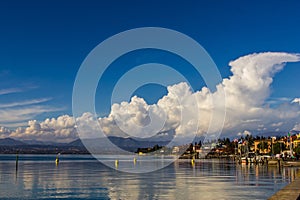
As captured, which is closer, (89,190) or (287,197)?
(287,197)

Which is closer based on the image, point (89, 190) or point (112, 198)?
point (112, 198)

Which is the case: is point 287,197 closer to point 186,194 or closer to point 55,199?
point 186,194

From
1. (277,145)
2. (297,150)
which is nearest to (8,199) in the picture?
(297,150)

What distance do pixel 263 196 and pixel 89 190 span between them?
1426cm

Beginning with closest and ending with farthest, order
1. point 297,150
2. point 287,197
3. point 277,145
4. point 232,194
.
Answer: point 287,197
point 232,194
point 297,150
point 277,145

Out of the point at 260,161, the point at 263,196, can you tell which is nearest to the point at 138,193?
the point at 263,196

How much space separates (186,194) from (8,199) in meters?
12.8

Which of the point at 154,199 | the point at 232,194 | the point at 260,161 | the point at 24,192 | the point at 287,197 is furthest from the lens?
the point at 260,161

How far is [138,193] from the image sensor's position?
28.7 meters

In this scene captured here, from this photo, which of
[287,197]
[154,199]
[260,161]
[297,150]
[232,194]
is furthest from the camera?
[297,150]

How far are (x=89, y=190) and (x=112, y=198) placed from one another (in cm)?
594

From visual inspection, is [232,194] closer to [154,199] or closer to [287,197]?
[154,199]

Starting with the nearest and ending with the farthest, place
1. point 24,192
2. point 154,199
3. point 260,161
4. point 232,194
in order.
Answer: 1. point 154,199
2. point 232,194
3. point 24,192
4. point 260,161

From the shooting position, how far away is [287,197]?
19.5m
